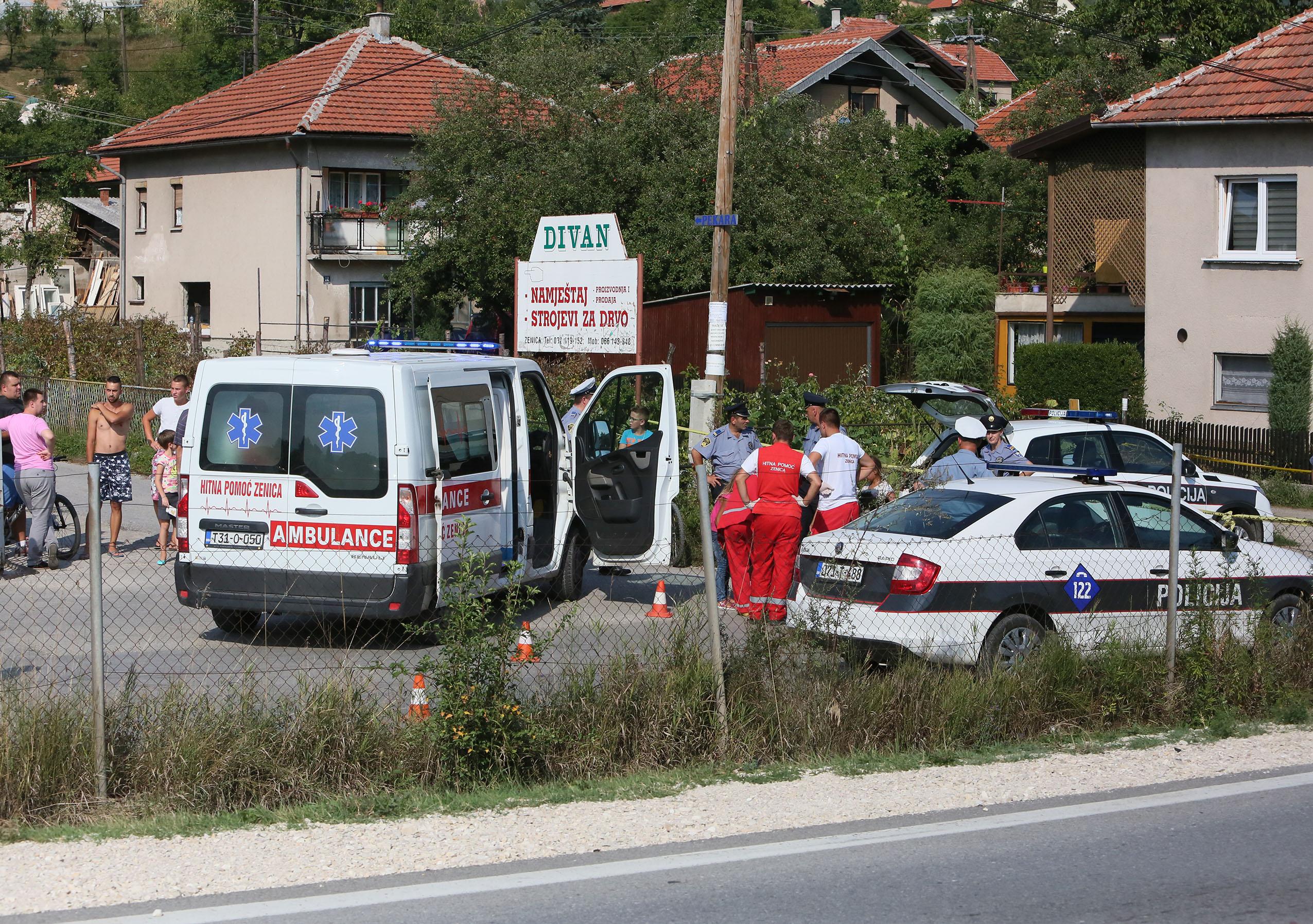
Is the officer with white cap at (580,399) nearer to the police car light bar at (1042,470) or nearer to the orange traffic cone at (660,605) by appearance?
the orange traffic cone at (660,605)

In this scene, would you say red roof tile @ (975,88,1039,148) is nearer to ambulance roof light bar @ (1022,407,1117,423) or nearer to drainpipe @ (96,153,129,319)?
ambulance roof light bar @ (1022,407,1117,423)

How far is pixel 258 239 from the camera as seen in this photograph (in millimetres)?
39312

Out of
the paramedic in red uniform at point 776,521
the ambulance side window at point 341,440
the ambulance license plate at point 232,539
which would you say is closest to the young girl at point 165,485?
the ambulance license plate at point 232,539

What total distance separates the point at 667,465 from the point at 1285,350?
656 inches

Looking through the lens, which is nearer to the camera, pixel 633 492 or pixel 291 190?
pixel 633 492

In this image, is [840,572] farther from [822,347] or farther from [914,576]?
[822,347]

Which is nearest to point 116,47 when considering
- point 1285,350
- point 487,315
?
point 487,315

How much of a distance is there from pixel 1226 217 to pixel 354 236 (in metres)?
22.7

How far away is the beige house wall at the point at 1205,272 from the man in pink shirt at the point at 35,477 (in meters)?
20.4

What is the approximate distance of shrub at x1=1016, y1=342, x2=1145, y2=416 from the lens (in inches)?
1077

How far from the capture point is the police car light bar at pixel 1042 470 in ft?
33.9

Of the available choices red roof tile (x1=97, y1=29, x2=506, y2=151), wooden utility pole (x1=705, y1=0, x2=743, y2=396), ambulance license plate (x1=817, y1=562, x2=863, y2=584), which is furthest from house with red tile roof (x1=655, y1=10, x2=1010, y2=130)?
ambulance license plate (x1=817, y1=562, x2=863, y2=584)

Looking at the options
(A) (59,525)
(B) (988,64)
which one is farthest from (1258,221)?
(B) (988,64)

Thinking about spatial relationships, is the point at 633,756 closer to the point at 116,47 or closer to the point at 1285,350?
the point at 1285,350
